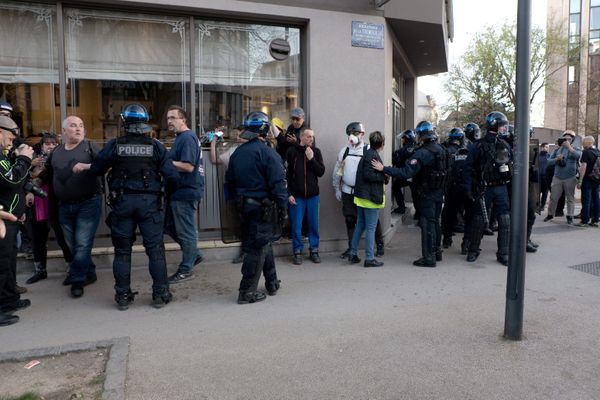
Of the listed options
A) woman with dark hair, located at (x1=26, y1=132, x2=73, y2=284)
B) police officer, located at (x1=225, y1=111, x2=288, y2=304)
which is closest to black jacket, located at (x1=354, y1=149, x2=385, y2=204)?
police officer, located at (x1=225, y1=111, x2=288, y2=304)

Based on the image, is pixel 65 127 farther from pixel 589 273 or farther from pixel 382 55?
pixel 589 273

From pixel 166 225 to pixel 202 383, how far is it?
275 cm

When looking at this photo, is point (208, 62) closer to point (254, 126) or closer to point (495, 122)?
point (254, 126)

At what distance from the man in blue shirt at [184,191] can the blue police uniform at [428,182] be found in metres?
2.49

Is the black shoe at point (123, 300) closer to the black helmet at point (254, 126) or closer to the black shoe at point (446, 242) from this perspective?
the black helmet at point (254, 126)

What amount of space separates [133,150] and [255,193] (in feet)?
4.12

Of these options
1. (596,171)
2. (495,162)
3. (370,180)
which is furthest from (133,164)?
(596,171)

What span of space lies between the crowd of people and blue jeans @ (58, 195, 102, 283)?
0.5 inches

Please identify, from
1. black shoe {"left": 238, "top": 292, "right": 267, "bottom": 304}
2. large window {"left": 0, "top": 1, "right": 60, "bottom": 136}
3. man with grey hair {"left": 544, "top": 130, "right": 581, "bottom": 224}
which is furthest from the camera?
man with grey hair {"left": 544, "top": 130, "right": 581, "bottom": 224}

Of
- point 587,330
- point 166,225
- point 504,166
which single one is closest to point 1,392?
point 166,225

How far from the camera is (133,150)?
470 cm

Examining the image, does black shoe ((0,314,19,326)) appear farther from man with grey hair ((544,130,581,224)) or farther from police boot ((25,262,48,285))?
man with grey hair ((544,130,581,224))

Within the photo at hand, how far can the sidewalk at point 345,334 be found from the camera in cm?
335

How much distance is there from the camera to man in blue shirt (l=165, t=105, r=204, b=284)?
547 centimetres
